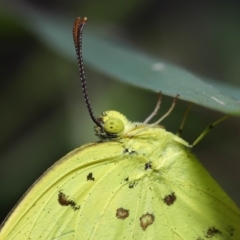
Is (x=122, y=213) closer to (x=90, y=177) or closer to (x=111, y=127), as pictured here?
(x=90, y=177)

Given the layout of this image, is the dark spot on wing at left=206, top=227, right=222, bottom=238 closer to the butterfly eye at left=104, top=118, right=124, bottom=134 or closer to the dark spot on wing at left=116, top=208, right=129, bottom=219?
the dark spot on wing at left=116, top=208, right=129, bottom=219

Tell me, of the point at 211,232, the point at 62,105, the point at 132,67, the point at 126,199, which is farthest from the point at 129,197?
the point at 62,105

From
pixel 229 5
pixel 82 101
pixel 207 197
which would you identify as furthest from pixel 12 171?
pixel 229 5

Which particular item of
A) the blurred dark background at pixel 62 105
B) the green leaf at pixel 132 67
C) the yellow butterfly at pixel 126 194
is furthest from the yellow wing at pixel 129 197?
the blurred dark background at pixel 62 105

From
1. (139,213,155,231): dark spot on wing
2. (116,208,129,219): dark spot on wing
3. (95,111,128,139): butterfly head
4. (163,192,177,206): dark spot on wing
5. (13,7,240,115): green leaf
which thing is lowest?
(116,208,129,219): dark spot on wing

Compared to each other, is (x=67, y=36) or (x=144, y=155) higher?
(x=67, y=36)

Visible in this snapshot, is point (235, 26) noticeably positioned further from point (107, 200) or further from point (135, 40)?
point (107, 200)

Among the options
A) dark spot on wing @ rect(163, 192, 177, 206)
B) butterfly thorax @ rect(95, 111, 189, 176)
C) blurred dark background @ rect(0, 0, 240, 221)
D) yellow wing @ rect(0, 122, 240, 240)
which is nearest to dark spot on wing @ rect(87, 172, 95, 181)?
yellow wing @ rect(0, 122, 240, 240)
